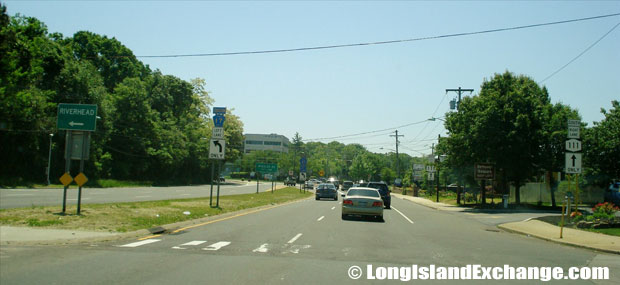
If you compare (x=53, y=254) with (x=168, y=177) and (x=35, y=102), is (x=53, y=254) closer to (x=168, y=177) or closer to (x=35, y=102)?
(x=35, y=102)

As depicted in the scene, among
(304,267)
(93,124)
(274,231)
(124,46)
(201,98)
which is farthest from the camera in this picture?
(201,98)

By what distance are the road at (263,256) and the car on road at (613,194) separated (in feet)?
82.2

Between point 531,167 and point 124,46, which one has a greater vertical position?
point 124,46

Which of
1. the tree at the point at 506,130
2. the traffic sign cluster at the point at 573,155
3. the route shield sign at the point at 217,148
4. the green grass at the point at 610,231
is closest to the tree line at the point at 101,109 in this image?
the route shield sign at the point at 217,148

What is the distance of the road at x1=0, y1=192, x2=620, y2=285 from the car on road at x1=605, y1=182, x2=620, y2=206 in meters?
25.1

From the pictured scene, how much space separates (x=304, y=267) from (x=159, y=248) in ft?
12.7

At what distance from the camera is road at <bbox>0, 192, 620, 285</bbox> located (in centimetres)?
778

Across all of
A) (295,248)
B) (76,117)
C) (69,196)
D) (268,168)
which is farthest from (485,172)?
(69,196)

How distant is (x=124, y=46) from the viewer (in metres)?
70.1

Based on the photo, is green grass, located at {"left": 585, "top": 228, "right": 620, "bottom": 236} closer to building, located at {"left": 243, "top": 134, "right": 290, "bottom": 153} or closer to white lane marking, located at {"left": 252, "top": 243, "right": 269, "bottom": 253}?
white lane marking, located at {"left": 252, "top": 243, "right": 269, "bottom": 253}

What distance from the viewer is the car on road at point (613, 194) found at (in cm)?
3525

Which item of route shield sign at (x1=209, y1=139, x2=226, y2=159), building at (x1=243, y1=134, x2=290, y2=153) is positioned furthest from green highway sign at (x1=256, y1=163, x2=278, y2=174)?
building at (x1=243, y1=134, x2=290, y2=153)

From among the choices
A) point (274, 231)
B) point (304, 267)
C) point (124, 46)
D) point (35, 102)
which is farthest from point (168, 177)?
point (304, 267)

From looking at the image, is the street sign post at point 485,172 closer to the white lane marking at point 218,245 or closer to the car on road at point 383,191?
the car on road at point 383,191
